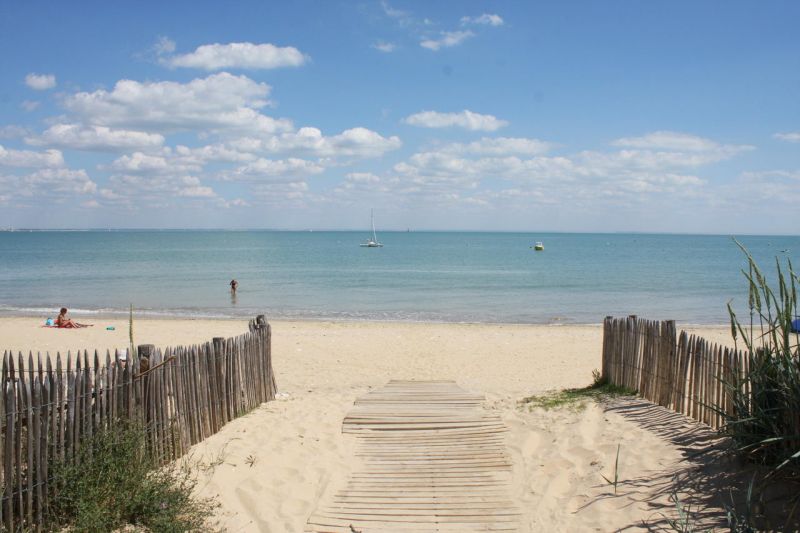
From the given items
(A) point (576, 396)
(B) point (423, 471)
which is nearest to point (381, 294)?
(A) point (576, 396)

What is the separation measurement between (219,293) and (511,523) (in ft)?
98.0

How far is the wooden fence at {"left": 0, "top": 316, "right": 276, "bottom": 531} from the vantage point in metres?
4.52

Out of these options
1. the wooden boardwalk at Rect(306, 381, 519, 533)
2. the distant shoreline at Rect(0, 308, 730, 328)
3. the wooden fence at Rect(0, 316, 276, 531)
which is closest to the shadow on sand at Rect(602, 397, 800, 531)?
the wooden boardwalk at Rect(306, 381, 519, 533)

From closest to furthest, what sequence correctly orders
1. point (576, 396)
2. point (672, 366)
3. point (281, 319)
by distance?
point (672, 366), point (576, 396), point (281, 319)

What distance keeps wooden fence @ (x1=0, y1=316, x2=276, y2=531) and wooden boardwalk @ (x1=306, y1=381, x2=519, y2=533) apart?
5.05 ft

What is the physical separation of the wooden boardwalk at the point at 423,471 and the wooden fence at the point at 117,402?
1540 millimetres

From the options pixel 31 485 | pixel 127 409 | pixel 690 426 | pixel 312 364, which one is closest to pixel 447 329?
pixel 312 364

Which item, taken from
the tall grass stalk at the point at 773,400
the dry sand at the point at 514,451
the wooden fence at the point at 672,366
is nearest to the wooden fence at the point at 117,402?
the dry sand at the point at 514,451

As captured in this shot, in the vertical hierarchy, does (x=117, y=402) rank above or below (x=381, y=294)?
above

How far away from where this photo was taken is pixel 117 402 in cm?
570

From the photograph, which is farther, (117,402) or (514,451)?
(514,451)

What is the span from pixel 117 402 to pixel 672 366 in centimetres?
604

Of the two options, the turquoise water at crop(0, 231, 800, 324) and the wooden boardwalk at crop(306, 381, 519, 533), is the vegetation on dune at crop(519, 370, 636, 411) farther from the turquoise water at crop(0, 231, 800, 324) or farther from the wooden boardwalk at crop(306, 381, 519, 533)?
the turquoise water at crop(0, 231, 800, 324)

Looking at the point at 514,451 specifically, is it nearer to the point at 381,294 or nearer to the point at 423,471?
the point at 423,471
